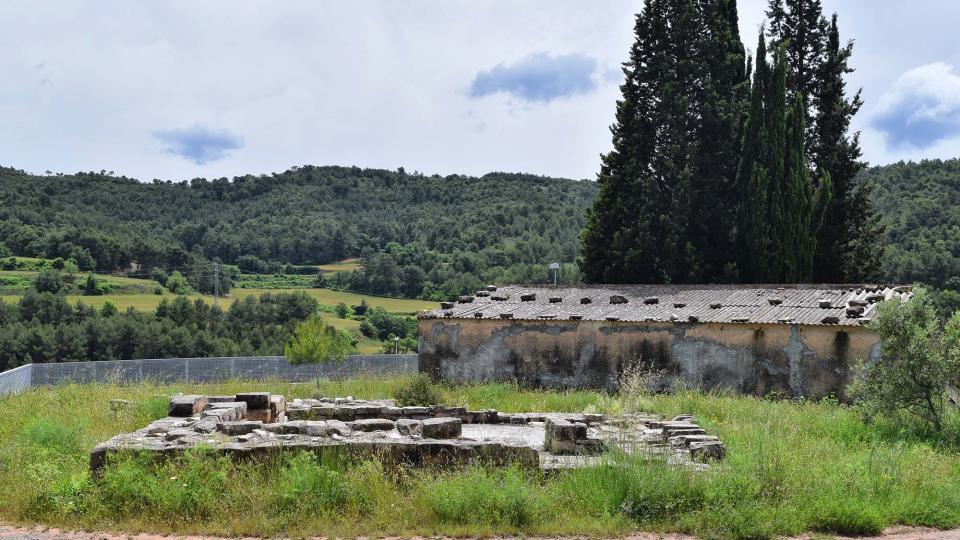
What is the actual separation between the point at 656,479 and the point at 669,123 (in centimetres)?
2523

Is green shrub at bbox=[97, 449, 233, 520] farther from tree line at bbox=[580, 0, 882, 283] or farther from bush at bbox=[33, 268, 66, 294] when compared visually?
bush at bbox=[33, 268, 66, 294]

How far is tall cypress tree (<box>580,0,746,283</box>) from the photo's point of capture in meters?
32.6

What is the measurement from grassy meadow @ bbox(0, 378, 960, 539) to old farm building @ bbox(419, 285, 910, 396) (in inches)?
379

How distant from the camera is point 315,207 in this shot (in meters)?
101

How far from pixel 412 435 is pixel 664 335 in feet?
37.9

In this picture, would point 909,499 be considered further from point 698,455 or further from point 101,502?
point 101,502

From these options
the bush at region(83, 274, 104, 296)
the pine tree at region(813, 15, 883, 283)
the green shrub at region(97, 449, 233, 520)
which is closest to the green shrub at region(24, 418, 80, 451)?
the green shrub at region(97, 449, 233, 520)

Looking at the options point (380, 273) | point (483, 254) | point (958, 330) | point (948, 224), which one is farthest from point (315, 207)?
point (958, 330)

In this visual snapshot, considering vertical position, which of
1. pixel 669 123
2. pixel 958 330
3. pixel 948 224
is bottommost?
pixel 958 330

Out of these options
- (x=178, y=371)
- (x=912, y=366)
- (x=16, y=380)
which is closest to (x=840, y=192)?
(x=912, y=366)

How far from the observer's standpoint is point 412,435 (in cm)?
1351

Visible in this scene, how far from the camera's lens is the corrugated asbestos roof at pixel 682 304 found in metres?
22.2

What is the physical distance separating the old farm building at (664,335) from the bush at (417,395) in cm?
438

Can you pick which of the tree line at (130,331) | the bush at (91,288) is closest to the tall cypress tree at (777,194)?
the tree line at (130,331)
